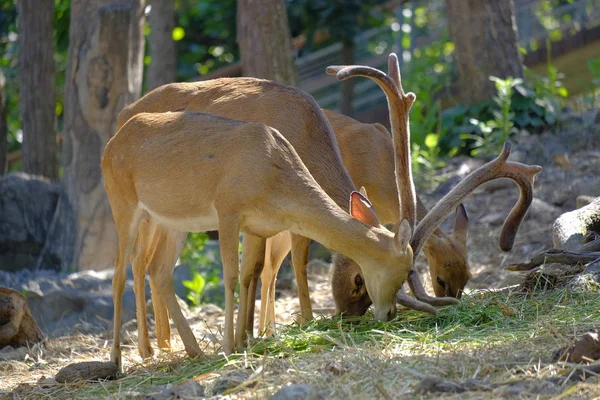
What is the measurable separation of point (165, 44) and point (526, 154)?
7262mm

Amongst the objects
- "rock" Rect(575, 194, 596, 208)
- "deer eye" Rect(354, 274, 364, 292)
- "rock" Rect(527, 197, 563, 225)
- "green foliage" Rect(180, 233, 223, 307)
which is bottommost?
"green foliage" Rect(180, 233, 223, 307)

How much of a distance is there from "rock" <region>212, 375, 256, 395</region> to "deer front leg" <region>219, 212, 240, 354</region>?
102cm

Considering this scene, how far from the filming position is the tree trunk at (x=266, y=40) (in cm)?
1202

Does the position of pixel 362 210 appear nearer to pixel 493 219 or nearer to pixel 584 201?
pixel 584 201

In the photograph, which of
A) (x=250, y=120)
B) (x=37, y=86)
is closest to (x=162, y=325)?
(x=250, y=120)

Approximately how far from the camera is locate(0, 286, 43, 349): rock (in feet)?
28.3

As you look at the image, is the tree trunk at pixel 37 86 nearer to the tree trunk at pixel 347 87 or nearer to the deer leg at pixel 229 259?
the tree trunk at pixel 347 87

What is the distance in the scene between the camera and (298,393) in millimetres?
5449

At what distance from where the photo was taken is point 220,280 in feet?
38.5

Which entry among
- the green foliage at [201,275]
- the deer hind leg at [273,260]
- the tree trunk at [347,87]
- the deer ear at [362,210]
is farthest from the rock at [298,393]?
the tree trunk at [347,87]

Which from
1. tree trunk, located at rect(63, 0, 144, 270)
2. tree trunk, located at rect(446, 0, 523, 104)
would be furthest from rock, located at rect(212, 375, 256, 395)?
tree trunk, located at rect(446, 0, 523, 104)

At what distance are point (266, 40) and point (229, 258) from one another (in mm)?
5346

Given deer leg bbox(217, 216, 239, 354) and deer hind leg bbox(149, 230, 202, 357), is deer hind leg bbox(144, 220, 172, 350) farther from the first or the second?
deer leg bbox(217, 216, 239, 354)

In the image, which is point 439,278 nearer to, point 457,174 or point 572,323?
point 572,323
